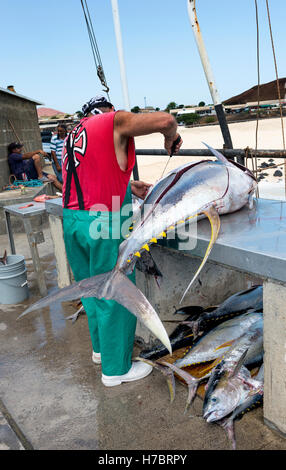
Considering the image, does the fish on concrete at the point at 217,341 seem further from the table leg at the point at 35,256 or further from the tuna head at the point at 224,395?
the table leg at the point at 35,256

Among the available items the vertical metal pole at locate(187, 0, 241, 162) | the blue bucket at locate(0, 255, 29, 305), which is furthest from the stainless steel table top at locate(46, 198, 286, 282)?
the blue bucket at locate(0, 255, 29, 305)

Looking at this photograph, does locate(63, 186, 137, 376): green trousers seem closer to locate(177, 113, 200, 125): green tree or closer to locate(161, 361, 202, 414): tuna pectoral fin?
locate(161, 361, 202, 414): tuna pectoral fin

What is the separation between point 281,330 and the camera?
210 centimetres

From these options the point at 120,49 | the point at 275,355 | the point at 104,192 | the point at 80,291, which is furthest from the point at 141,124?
the point at 120,49

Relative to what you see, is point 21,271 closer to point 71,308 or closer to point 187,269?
point 71,308

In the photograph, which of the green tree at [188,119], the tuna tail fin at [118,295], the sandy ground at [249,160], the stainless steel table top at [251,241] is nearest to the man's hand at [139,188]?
the stainless steel table top at [251,241]

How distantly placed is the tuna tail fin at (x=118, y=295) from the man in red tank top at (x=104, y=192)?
222 millimetres

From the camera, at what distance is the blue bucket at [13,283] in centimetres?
430

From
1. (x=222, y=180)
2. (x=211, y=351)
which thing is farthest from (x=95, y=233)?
(x=211, y=351)

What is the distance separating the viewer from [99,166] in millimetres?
2562

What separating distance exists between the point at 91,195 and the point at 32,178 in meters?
7.92

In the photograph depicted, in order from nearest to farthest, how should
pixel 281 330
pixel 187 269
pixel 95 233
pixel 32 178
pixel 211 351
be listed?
pixel 281 330 → pixel 95 233 → pixel 211 351 → pixel 187 269 → pixel 32 178

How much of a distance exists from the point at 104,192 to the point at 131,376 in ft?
4.41

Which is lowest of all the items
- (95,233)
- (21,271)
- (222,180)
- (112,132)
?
(21,271)
